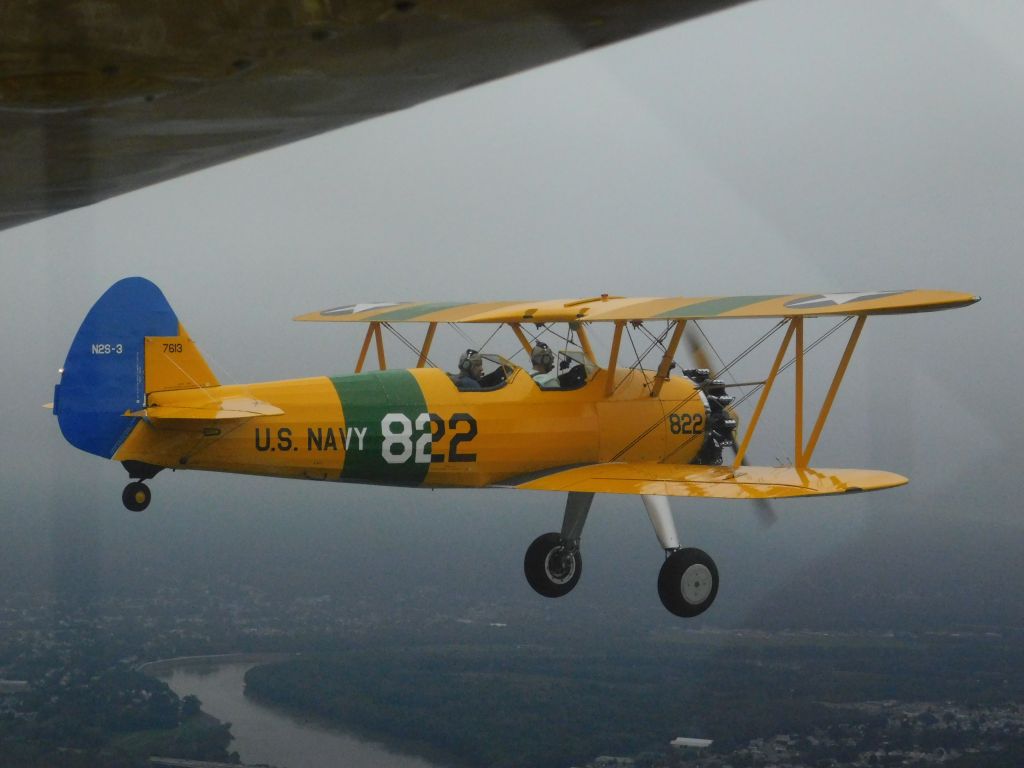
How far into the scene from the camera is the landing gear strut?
1204 centimetres

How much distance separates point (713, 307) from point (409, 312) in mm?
3585

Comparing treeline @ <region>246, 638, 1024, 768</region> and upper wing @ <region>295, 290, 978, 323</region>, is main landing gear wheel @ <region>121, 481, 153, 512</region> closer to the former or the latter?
upper wing @ <region>295, 290, 978, 323</region>

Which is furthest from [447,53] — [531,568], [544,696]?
[544,696]

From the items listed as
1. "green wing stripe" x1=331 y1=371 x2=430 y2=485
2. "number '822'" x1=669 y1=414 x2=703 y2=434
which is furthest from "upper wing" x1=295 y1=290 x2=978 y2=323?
"green wing stripe" x1=331 y1=371 x2=430 y2=485

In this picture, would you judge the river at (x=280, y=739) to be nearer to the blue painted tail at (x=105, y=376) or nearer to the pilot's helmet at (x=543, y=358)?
the pilot's helmet at (x=543, y=358)

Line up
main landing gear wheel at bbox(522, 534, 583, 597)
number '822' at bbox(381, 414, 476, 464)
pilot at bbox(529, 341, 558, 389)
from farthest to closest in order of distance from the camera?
1. main landing gear wheel at bbox(522, 534, 583, 597)
2. pilot at bbox(529, 341, 558, 389)
3. number '822' at bbox(381, 414, 476, 464)

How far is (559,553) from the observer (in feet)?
39.7

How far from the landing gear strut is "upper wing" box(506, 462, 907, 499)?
0.71m

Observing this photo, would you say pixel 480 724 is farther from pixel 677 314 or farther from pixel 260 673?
pixel 677 314

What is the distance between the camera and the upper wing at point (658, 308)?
10008mm

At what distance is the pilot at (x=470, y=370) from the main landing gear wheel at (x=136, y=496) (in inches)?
107

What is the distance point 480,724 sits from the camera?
1992 inches

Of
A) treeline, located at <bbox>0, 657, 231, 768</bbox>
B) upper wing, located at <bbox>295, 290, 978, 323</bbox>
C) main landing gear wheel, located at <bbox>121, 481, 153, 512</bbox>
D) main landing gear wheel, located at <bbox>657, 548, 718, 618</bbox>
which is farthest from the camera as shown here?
treeline, located at <bbox>0, 657, 231, 768</bbox>

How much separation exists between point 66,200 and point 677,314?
23.8 ft
